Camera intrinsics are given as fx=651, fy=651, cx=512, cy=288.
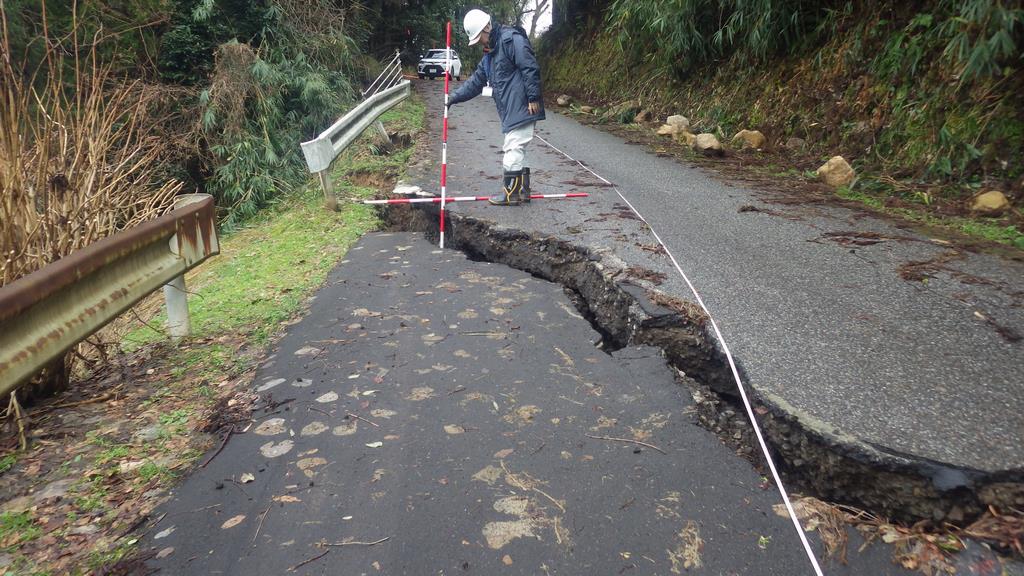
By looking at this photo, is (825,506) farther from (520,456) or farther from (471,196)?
(471,196)

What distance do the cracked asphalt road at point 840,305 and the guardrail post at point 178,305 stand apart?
2.77 meters

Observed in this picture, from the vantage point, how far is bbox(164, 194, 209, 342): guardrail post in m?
3.94

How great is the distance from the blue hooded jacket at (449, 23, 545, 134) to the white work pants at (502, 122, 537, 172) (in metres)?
0.07

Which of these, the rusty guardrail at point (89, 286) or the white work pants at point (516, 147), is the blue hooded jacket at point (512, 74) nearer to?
the white work pants at point (516, 147)

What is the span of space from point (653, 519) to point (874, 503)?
0.89m

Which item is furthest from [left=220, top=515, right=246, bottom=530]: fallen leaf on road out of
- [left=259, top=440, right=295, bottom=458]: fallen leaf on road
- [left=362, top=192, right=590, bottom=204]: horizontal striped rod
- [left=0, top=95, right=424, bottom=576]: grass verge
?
[left=362, top=192, right=590, bottom=204]: horizontal striped rod

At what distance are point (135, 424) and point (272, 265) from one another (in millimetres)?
2783

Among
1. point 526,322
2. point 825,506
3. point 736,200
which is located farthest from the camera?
point 736,200

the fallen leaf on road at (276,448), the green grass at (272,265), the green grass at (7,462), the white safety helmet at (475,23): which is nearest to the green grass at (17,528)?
the green grass at (7,462)

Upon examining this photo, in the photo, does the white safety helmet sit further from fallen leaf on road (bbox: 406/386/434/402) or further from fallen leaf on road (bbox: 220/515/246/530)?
fallen leaf on road (bbox: 220/515/246/530)

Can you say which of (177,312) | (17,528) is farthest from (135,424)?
(177,312)

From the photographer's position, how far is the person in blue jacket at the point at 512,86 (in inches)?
257

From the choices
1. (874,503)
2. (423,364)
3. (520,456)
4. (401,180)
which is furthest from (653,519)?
(401,180)

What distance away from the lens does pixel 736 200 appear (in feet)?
22.8
